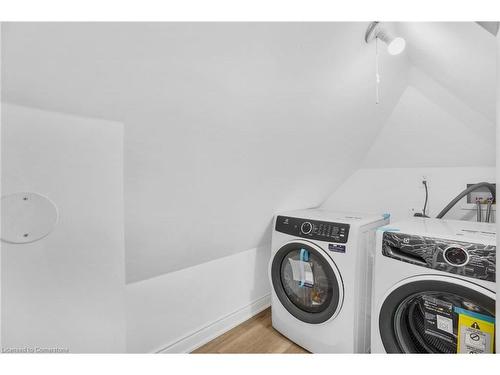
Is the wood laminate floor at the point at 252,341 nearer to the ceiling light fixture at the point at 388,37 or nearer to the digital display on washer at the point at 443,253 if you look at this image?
the digital display on washer at the point at 443,253

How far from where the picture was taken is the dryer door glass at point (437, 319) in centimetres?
95

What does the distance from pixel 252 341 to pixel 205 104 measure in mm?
1633

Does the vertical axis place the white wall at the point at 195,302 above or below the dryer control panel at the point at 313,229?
below

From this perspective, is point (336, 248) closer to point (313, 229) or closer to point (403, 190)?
point (313, 229)

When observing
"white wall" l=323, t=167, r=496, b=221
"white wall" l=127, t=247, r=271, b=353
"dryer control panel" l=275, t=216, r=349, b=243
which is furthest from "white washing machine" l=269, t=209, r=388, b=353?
"white wall" l=323, t=167, r=496, b=221

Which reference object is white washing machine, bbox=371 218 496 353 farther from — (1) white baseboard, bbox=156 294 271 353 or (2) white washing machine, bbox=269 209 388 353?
(1) white baseboard, bbox=156 294 271 353

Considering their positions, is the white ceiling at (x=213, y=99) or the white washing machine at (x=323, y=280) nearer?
the white ceiling at (x=213, y=99)

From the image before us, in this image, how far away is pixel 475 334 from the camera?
0.97 meters

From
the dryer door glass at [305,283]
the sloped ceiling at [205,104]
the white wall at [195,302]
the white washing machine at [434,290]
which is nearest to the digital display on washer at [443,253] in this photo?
the white washing machine at [434,290]

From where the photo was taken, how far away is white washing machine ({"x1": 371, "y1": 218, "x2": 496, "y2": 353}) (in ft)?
3.04

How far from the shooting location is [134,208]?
1101mm

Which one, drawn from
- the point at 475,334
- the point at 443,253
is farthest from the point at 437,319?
the point at 443,253

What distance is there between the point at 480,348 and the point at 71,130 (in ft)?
5.65

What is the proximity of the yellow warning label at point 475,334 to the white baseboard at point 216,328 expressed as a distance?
137 cm
